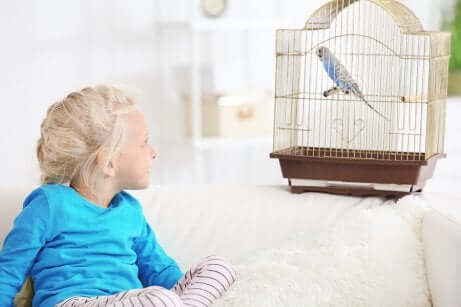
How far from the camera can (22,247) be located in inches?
62.4

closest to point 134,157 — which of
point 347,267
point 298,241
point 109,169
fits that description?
point 109,169

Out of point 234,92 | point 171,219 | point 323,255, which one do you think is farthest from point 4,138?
point 323,255

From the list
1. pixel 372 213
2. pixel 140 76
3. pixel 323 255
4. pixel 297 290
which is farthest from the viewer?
pixel 140 76

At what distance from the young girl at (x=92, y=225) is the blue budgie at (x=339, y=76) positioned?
523mm

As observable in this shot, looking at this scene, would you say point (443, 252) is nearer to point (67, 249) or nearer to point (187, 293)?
point (187, 293)

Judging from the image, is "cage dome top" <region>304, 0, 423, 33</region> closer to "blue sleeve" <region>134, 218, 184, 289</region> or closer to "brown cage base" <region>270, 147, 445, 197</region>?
"brown cage base" <region>270, 147, 445, 197</region>

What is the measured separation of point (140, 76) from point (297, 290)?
2.12 metres

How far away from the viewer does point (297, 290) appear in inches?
62.7

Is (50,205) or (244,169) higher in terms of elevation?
(50,205)

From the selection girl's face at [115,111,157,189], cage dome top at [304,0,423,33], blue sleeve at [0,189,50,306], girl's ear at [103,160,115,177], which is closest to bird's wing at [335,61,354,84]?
cage dome top at [304,0,423,33]

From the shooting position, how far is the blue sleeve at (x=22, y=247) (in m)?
1.57

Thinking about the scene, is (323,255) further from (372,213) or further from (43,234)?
(43,234)

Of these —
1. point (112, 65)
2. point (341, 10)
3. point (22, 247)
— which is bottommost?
point (22, 247)

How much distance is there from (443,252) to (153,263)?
2.12 feet
